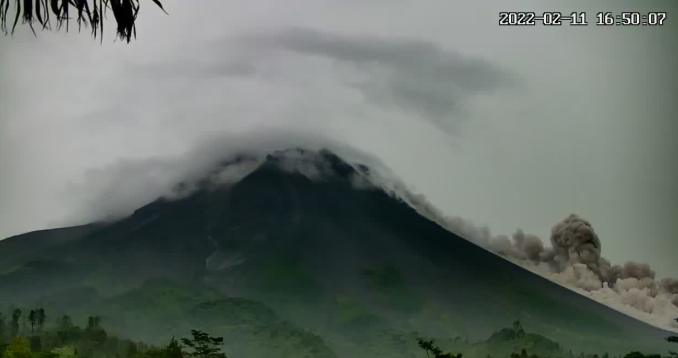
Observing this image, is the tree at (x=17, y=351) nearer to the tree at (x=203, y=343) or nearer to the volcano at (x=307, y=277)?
the tree at (x=203, y=343)

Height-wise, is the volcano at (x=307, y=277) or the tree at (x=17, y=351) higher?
the volcano at (x=307, y=277)

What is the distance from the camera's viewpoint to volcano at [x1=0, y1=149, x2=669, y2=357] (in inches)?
1656

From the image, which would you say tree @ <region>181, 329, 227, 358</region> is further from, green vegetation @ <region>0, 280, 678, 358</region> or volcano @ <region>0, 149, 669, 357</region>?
volcano @ <region>0, 149, 669, 357</region>

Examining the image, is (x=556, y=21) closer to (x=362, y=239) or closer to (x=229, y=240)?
(x=362, y=239)

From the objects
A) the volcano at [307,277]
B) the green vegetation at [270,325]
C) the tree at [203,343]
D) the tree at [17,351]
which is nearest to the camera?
the tree at [17,351]

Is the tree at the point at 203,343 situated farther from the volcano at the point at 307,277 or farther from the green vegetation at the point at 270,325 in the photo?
the volcano at the point at 307,277

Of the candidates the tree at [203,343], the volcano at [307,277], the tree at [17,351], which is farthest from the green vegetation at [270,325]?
the tree at [17,351]

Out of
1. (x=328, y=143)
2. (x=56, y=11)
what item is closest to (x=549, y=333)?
(x=328, y=143)

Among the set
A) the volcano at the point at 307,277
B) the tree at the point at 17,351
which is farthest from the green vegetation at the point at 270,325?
the tree at the point at 17,351

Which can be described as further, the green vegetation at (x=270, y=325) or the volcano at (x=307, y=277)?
the volcano at (x=307, y=277)

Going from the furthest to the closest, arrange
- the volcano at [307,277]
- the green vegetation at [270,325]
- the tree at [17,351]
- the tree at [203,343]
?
the volcano at [307,277]
the green vegetation at [270,325]
the tree at [203,343]
the tree at [17,351]

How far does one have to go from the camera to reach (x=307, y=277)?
47.8 m

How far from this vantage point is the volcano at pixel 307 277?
42.1m

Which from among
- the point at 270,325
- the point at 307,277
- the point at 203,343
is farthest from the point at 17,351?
the point at 307,277
